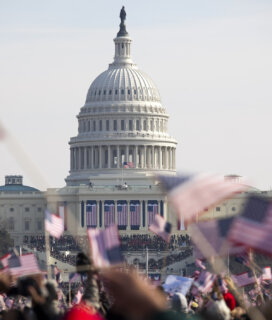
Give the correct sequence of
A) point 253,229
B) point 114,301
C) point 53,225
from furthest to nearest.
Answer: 1. point 53,225
2. point 253,229
3. point 114,301

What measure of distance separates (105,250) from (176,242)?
154492mm

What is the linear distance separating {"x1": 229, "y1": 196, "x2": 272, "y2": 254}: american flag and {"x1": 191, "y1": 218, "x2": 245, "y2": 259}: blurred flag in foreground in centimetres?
17

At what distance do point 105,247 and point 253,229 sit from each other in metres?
2.49

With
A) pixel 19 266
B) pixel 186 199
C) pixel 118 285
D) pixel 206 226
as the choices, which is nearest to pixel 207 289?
pixel 19 266

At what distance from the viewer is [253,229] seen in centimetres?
2020

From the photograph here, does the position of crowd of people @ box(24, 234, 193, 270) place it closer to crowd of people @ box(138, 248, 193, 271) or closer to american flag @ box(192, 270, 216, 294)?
crowd of people @ box(138, 248, 193, 271)

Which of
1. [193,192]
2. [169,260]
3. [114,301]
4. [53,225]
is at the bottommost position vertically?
[114,301]

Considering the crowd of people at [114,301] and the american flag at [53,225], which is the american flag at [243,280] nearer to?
the american flag at [53,225]

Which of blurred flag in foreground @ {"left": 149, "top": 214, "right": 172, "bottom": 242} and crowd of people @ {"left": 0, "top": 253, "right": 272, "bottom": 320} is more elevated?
blurred flag in foreground @ {"left": 149, "top": 214, "right": 172, "bottom": 242}

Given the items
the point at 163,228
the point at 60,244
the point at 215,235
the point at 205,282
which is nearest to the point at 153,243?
the point at 60,244

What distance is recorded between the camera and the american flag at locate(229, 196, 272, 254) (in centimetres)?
1977

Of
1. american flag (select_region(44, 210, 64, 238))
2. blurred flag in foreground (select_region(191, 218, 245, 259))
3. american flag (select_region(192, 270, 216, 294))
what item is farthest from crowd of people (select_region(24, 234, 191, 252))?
blurred flag in foreground (select_region(191, 218, 245, 259))

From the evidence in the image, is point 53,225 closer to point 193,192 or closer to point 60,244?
point 193,192

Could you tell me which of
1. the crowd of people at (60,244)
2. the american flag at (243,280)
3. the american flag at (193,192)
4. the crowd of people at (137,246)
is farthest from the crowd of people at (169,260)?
the american flag at (193,192)
